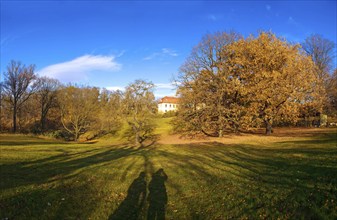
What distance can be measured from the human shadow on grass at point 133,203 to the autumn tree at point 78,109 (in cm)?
3584

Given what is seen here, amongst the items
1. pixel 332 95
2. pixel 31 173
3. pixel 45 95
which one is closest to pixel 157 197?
pixel 31 173

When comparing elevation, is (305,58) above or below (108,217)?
above

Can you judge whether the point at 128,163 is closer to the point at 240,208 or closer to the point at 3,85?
the point at 240,208

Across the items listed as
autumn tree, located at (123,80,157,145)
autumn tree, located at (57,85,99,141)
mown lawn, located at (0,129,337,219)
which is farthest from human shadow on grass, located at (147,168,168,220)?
autumn tree, located at (57,85,99,141)

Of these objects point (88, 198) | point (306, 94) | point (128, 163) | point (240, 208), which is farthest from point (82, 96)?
point (240, 208)

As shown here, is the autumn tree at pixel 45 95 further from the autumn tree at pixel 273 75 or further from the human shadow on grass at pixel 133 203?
the human shadow on grass at pixel 133 203

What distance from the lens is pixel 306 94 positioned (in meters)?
32.6

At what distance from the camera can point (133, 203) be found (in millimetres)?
8234

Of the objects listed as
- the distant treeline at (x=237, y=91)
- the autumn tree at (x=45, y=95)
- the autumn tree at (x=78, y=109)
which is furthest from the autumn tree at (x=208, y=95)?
the autumn tree at (x=45, y=95)

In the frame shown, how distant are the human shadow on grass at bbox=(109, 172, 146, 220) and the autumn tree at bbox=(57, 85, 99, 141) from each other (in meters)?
35.8

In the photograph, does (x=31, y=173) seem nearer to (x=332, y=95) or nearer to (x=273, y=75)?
(x=273, y=75)

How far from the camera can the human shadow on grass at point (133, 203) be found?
7.18 meters

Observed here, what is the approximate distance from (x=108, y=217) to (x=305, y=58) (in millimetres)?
34174

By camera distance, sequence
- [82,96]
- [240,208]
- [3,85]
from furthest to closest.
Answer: [3,85]
[82,96]
[240,208]
